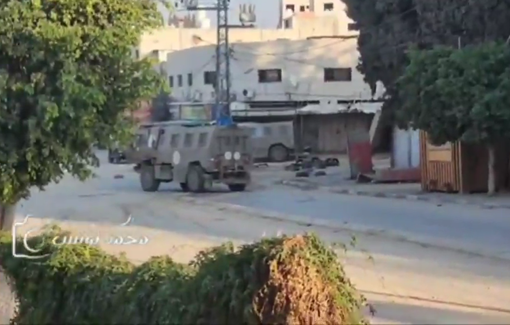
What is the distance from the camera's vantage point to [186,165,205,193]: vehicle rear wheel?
33.0 meters

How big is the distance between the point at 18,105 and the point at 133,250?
19.9 feet

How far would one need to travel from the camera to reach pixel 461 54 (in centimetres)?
2680

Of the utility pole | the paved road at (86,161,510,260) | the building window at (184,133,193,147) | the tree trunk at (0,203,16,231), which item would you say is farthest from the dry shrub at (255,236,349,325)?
the utility pole

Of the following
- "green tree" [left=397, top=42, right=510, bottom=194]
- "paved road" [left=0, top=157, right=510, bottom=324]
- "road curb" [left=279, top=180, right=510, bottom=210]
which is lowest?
"paved road" [left=0, top=157, right=510, bottom=324]

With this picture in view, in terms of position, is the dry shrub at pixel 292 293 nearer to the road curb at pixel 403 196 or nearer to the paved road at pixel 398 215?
the paved road at pixel 398 215

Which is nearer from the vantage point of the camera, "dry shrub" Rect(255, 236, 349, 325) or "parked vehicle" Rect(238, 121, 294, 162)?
"dry shrub" Rect(255, 236, 349, 325)

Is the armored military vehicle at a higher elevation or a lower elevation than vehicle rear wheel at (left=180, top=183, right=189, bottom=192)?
higher

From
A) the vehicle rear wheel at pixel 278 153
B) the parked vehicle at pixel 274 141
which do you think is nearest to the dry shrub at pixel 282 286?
the parked vehicle at pixel 274 141

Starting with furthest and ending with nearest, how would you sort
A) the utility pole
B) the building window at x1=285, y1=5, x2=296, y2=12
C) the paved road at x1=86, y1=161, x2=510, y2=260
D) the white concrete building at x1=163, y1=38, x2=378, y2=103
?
the building window at x1=285, y1=5, x2=296, y2=12, the white concrete building at x1=163, y1=38, x2=378, y2=103, the utility pole, the paved road at x1=86, y1=161, x2=510, y2=260

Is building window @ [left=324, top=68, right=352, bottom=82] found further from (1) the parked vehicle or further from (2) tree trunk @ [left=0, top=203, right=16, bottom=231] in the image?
(2) tree trunk @ [left=0, top=203, right=16, bottom=231]

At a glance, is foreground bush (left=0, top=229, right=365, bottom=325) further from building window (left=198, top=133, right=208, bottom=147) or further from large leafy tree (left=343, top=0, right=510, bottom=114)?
building window (left=198, top=133, right=208, bottom=147)

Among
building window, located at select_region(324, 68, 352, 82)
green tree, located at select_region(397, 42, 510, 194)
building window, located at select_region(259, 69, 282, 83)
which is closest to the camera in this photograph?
green tree, located at select_region(397, 42, 510, 194)

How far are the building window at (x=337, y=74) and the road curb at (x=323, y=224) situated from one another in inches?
1326

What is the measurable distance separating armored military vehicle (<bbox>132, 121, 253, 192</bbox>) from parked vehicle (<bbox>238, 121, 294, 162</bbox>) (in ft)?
67.1
